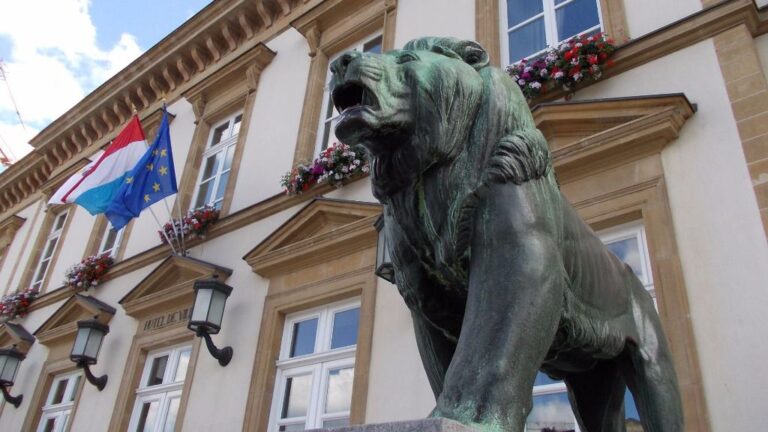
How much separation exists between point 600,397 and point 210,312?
6.02 m

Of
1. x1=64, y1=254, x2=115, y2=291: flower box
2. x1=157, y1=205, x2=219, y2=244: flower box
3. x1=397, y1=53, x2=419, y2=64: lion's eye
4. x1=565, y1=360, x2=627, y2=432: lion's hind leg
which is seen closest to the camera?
x1=397, y1=53, x2=419, y2=64: lion's eye

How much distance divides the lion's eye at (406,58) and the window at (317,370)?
17.2 feet

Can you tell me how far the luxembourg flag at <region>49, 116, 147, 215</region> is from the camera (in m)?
8.92

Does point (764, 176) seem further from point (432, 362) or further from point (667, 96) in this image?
point (432, 362)

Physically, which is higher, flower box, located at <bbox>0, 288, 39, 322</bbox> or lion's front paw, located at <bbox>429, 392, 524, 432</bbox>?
flower box, located at <bbox>0, 288, 39, 322</bbox>

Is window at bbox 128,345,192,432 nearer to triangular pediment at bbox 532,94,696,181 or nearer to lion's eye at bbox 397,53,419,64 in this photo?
triangular pediment at bbox 532,94,696,181

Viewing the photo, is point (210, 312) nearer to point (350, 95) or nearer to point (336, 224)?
point (336, 224)

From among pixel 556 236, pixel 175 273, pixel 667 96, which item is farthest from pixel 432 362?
pixel 175 273

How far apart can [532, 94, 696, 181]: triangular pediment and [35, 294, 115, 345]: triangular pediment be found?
732 cm

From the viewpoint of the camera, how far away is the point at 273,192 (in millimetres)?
8594

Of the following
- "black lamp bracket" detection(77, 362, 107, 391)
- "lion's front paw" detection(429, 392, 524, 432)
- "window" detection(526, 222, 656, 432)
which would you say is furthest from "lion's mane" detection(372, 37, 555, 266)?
"black lamp bracket" detection(77, 362, 107, 391)

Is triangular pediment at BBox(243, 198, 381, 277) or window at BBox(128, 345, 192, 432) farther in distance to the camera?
window at BBox(128, 345, 192, 432)

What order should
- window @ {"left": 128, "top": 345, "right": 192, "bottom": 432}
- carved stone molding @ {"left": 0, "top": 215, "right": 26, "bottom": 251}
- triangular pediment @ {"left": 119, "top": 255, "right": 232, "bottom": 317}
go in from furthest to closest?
carved stone molding @ {"left": 0, "top": 215, "right": 26, "bottom": 251}
triangular pediment @ {"left": 119, "top": 255, "right": 232, "bottom": 317}
window @ {"left": 128, "top": 345, "right": 192, "bottom": 432}

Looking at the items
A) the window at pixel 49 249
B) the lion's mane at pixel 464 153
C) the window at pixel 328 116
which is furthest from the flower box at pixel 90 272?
the lion's mane at pixel 464 153
